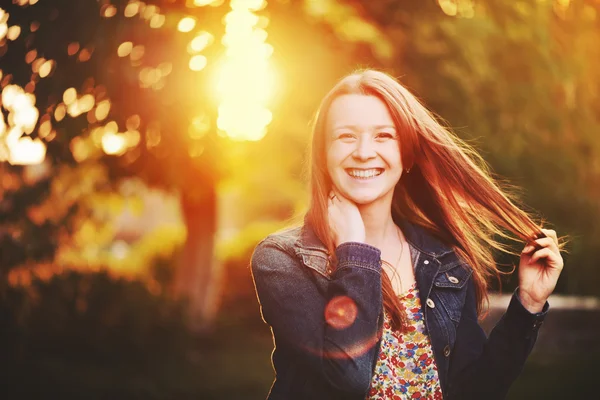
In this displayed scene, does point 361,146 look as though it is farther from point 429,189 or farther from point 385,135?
point 429,189

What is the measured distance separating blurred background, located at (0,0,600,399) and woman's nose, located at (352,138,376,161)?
174cm

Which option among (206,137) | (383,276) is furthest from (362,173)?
(206,137)

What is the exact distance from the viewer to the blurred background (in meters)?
4.41

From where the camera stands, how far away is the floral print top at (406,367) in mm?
2299

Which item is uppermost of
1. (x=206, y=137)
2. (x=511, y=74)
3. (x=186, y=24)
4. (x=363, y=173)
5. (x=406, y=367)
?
(x=511, y=74)

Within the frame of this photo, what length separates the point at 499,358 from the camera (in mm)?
2479

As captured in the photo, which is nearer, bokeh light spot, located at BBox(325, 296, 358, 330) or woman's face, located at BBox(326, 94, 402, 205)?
bokeh light spot, located at BBox(325, 296, 358, 330)

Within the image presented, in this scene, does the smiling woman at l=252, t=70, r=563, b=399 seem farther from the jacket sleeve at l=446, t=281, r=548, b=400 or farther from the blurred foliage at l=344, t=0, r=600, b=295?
the blurred foliage at l=344, t=0, r=600, b=295


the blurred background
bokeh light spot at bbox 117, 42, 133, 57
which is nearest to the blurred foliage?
the blurred background

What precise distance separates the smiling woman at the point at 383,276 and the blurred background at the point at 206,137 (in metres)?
1.56

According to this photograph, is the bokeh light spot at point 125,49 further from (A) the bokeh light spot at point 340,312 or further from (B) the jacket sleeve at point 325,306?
(A) the bokeh light spot at point 340,312

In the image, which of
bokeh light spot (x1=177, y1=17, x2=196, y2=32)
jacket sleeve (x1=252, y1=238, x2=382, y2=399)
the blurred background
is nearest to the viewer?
jacket sleeve (x1=252, y1=238, x2=382, y2=399)

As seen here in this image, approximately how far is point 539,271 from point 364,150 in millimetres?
773

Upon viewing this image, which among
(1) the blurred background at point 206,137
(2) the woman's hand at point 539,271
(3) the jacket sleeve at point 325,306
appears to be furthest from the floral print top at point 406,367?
(1) the blurred background at point 206,137
